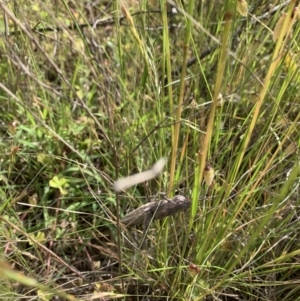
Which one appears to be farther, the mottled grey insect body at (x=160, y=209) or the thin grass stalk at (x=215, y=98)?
the mottled grey insect body at (x=160, y=209)

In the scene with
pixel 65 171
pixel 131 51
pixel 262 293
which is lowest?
pixel 262 293

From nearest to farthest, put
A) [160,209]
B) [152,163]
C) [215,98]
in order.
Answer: [215,98], [160,209], [152,163]

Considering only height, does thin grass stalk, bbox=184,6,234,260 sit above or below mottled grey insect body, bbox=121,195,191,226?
above

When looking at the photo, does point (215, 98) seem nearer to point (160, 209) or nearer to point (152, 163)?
point (160, 209)

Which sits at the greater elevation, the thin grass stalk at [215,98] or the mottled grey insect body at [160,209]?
the thin grass stalk at [215,98]

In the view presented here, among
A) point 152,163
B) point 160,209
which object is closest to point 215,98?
point 160,209

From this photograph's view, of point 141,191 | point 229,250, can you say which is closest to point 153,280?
point 229,250

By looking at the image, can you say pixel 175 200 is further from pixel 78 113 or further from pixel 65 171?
pixel 78 113

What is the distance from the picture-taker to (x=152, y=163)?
979 millimetres

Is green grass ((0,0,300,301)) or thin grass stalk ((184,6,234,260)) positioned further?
green grass ((0,0,300,301))

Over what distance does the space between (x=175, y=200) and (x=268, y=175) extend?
0.84 ft

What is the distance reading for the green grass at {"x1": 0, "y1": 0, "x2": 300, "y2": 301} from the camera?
2.59ft

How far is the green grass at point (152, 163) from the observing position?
79cm

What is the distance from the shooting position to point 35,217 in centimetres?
106
